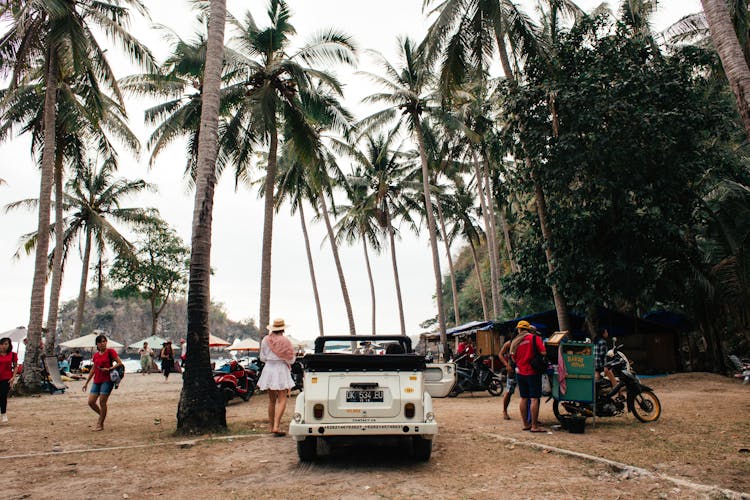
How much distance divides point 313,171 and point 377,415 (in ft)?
42.9

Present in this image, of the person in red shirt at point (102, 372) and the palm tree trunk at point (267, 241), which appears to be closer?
the person in red shirt at point (102, 372)

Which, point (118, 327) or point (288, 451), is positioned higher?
point (118, 327)

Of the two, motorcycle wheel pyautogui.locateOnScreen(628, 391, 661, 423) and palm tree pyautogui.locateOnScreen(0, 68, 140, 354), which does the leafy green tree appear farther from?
motorcycle wheel pyautogui.locateOnScreen(628, 391, 661, 423)

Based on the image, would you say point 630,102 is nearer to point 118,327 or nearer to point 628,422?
point 628,422

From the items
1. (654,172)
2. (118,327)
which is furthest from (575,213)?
(118,327)

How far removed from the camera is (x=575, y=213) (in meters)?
15.6

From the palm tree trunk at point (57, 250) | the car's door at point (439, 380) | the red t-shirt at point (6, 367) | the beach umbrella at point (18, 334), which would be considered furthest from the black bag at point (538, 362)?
the beach umbrella at point (18, 334)

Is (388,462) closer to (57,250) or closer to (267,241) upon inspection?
(267,241)

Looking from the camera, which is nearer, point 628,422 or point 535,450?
point 535,450

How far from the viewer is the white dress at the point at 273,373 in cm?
818

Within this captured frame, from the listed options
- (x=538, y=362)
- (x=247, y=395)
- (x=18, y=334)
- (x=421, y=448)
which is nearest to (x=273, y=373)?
(x=421, y=448)

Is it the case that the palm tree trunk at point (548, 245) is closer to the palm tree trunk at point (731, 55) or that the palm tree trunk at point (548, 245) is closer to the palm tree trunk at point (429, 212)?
the palm tree trunk at point (429, 212)

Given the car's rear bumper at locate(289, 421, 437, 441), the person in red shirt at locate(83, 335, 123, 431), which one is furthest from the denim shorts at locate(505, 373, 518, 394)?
the person in red shirt at locate(83, 335, 123, 431)

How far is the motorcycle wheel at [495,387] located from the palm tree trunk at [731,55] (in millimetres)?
10446
